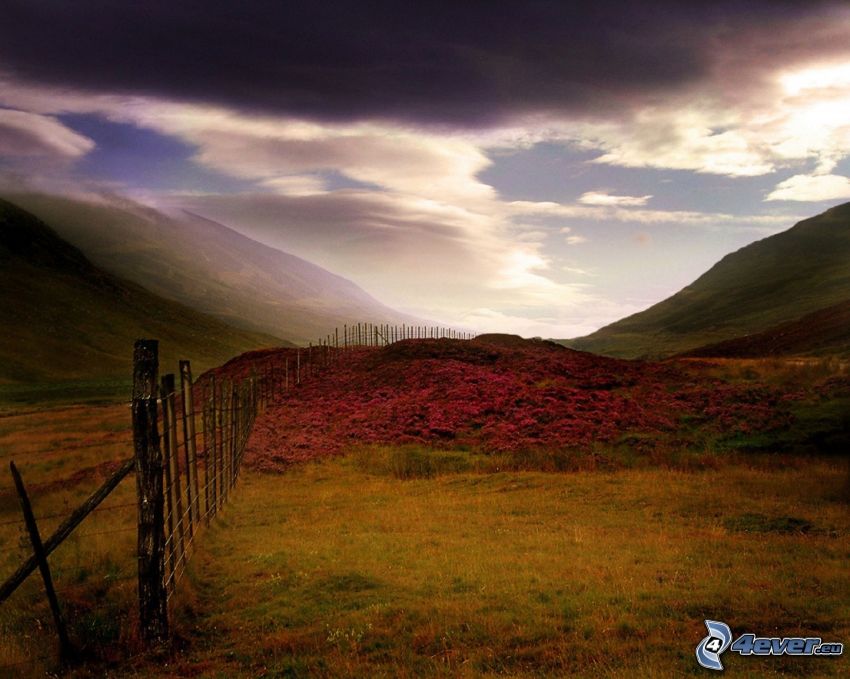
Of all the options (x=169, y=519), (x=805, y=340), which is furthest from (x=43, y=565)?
(x=805, y=340)

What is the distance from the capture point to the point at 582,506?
76.4 ft

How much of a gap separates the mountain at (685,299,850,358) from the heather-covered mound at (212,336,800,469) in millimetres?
33326

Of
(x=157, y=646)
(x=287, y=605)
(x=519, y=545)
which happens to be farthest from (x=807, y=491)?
(x=157, y=646)

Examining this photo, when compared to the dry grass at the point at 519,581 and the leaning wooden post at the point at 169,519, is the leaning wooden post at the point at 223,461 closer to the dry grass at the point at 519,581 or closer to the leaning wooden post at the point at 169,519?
the dry grass at the point at 519,581

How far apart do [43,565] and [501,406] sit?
32.1 m

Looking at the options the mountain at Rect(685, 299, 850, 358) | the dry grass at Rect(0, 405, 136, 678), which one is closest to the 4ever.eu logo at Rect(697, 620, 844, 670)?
the dry grass at Rect(0, 405, 136, 678)

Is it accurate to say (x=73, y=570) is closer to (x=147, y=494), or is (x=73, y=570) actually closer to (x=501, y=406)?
(x=147, y=494)

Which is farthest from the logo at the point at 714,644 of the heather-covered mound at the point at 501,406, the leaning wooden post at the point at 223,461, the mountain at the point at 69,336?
the mountain at the point at 69,336

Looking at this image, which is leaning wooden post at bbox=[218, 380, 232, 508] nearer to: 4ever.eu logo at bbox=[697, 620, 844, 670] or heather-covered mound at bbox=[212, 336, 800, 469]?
heather-covered mound at bbox=[212, 336, 800, 469]

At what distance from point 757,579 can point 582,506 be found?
9.95 m

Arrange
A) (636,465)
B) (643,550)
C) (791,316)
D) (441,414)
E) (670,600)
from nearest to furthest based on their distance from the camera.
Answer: (670,600) < (643,550) < (636,465) < (441,414) < (791,316)

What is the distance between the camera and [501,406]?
39562 millimetres

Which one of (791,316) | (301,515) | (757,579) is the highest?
(791,316)

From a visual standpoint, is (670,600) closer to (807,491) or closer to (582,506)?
(582,506)
